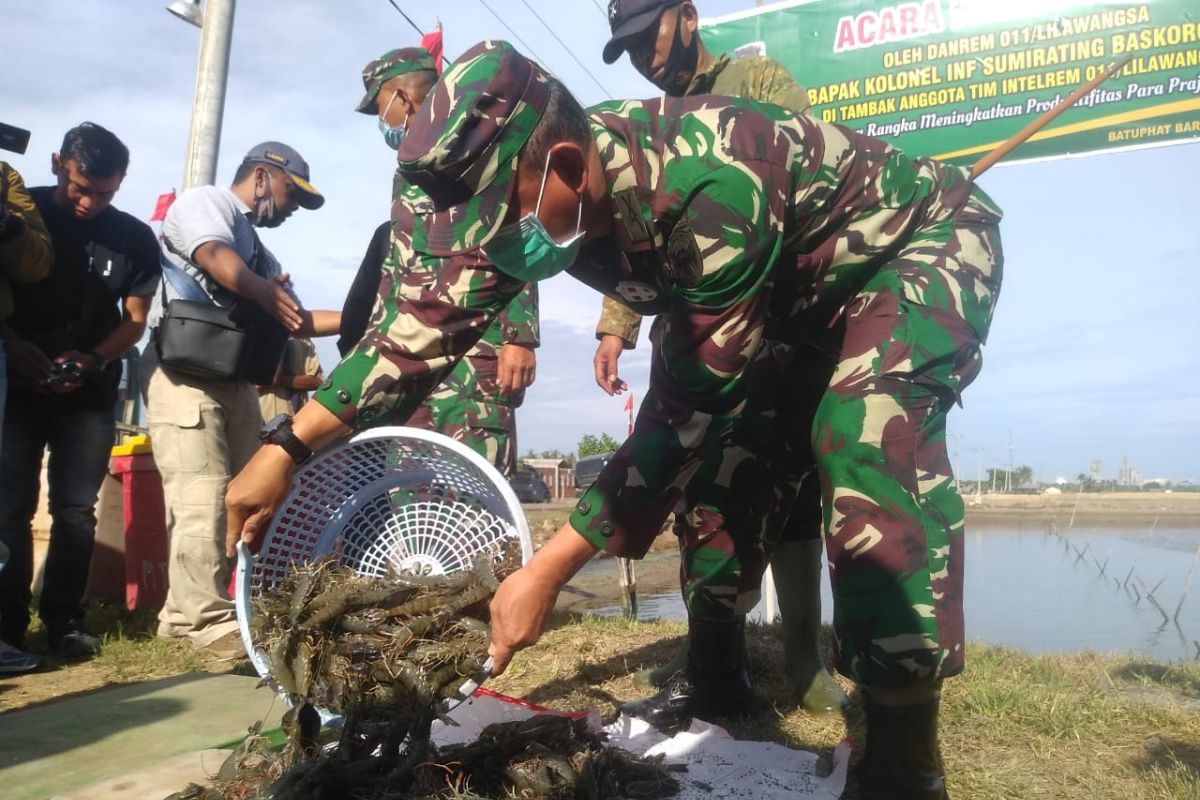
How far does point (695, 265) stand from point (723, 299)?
97 millimetres

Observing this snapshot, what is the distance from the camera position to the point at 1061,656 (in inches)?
180

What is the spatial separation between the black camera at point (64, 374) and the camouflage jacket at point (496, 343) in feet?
5.70

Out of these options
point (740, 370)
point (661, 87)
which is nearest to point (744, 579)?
point (740, 370)

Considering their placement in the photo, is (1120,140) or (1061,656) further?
(1120,140)

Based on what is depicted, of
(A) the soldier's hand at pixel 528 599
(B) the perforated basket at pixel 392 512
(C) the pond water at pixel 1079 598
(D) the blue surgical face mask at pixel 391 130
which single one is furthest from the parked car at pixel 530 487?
(A) the soldier's hand at pixel 528 599

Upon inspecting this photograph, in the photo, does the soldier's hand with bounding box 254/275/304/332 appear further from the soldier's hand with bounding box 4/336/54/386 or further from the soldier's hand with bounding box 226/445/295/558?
the soldier's hand with bounding box 226/445/295/558

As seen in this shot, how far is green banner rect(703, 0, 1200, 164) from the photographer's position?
16.9 feet

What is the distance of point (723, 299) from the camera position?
192 cm

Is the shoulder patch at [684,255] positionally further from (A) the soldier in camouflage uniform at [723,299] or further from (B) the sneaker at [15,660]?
(B) the sneaker at [15,660]

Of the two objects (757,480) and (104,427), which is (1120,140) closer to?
(757,480)

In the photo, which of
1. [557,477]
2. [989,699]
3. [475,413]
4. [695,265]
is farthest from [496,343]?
[557,477]

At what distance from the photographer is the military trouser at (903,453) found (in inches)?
78.3

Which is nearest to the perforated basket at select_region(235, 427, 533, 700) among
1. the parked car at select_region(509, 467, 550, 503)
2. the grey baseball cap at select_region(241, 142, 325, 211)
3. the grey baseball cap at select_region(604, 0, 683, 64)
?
the grey baseball cap at select_region(604, 0, 683, 64)

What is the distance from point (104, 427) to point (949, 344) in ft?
13.0
